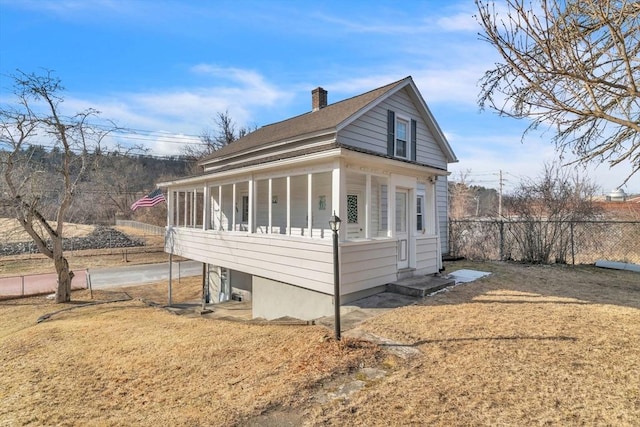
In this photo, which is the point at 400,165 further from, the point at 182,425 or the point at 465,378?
the point at 182,425

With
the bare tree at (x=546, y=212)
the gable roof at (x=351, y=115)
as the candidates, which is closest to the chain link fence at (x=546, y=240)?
the bare tree at (x=546, y=212)

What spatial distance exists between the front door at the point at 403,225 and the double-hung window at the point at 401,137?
2.44 m

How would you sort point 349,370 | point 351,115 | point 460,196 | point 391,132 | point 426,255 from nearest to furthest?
point 349,370 → point 351,115 → point 426,255 → point 391,132 → point 460,196

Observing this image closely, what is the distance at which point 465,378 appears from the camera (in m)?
3.65

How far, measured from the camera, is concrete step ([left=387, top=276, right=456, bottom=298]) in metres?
7.49

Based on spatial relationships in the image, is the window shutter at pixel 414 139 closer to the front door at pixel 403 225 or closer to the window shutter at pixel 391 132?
the window shutter at pixel 391 132

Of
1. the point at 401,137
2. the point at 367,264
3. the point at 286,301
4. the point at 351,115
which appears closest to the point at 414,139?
the point at 401,137

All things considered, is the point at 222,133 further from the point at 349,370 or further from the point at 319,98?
the point at 349,370

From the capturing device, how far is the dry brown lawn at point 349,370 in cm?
311

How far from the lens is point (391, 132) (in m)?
10.5

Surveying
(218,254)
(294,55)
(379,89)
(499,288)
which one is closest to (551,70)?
(499,288)

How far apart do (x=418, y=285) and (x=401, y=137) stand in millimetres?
5390

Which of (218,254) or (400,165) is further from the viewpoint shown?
(218,254)

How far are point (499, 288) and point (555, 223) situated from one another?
20.5 ft
